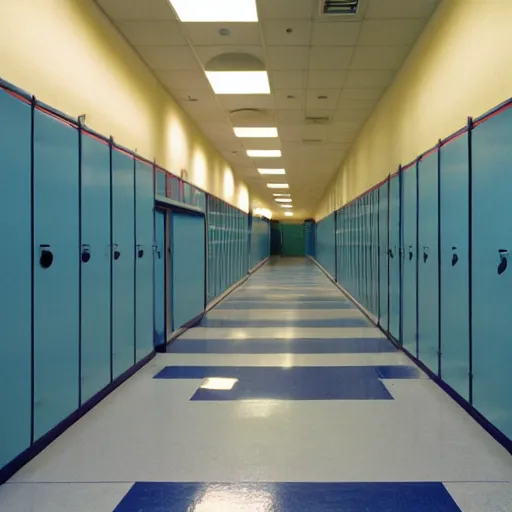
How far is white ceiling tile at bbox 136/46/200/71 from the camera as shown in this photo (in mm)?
5391

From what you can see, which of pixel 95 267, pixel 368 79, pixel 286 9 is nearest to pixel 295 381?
pixel 95 267

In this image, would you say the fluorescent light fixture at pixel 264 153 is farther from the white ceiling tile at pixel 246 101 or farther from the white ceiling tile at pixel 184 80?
the white ceiling tile at pixel 184 80

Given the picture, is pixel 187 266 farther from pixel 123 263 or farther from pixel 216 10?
pixel 216 10

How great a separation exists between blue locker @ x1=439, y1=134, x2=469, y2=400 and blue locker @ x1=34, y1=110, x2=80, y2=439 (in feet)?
8.19

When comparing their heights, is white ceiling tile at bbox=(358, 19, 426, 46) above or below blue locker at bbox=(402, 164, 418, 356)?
above

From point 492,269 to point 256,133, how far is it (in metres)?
7.49

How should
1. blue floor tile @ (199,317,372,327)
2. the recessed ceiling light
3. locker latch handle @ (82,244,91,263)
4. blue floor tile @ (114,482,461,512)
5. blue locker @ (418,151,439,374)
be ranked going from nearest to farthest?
blue floor tile @ (114,482,461,512) → locker latch handle @ (82,244,91,263) → blue locker @ (418,151,439,374) → blue floor tile @ (199,317,372,327) → the recessed ceiling light

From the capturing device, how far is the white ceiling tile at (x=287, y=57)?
17.7ft

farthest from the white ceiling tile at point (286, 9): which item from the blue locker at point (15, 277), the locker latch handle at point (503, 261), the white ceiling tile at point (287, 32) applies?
the locker latch handle at point (503, 261)

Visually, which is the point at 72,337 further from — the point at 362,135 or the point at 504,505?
the point at 362,135

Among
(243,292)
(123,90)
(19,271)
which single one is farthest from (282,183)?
(19,271)

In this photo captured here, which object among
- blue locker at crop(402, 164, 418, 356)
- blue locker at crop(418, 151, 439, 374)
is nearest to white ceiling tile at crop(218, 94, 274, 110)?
blue locker at crop(402, 164, 418, 356)

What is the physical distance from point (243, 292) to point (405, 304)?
647 cm

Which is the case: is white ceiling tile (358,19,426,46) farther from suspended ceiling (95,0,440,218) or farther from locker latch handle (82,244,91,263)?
locker latch handle (82,244,91,263)
